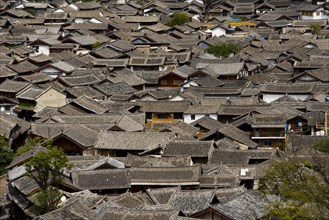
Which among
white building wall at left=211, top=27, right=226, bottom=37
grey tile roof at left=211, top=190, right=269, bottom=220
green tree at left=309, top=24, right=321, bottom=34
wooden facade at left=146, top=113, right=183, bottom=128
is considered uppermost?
grey tile roof at left=211, top=190, right=269, bottom=220

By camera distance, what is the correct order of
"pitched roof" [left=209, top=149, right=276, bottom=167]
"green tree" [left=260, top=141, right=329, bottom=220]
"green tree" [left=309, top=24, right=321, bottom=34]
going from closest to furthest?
"green tree" [left=260, top=141, right=329, bottom=220] < "pitched roof" [left=209, top=149, right=276, bottom=167] < "green tree" [left=309, top=24, right=321, bottom=34]

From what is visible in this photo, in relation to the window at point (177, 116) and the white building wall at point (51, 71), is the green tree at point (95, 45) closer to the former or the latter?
the white building wall at point (51, 71)

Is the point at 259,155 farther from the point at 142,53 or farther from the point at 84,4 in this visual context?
the point at 84,4

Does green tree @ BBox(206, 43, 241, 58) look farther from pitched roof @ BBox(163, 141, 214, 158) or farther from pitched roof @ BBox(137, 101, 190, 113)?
pitched roof @ BBox(163, 141, 214, 158)

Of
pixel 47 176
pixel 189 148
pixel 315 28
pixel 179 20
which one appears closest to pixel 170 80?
pixel 189 148

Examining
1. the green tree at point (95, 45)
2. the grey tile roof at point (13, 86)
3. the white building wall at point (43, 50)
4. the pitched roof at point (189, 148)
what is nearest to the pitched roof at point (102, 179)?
the pitched roof at point (189, 148)

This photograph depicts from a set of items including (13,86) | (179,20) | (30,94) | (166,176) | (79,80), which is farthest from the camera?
(179,20)

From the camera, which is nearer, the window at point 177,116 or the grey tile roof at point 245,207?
the grey tile roof at point 245,207

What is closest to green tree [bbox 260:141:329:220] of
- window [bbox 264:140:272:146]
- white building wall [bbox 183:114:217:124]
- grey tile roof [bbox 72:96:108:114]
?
window [bbox 264:140:272:146]

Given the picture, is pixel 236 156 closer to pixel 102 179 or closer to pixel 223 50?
pixel 102 179
